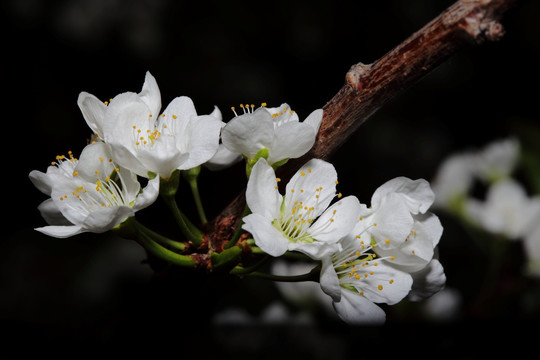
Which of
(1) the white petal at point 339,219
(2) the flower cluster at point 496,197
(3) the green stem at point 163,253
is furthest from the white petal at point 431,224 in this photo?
(2) the flower cluster at point 496,197

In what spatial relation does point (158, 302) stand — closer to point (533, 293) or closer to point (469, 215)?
point (533, 293)

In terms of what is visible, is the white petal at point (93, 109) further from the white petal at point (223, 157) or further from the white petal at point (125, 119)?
the white petal at point (223, 157)

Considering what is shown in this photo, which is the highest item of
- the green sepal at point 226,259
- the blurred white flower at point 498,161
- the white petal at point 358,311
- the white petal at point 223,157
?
the blurred white flower at point 498,161

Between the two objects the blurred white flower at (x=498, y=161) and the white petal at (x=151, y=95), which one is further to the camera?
the blurred white flower at (x=498, y=161)

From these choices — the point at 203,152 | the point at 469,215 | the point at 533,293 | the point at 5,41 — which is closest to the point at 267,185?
the point at 203,152

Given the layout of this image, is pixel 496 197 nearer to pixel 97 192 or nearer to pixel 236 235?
pixel 236 235

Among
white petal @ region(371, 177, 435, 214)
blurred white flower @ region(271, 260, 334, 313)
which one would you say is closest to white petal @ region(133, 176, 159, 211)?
white petal @ region(371, 177, 435, 214)
